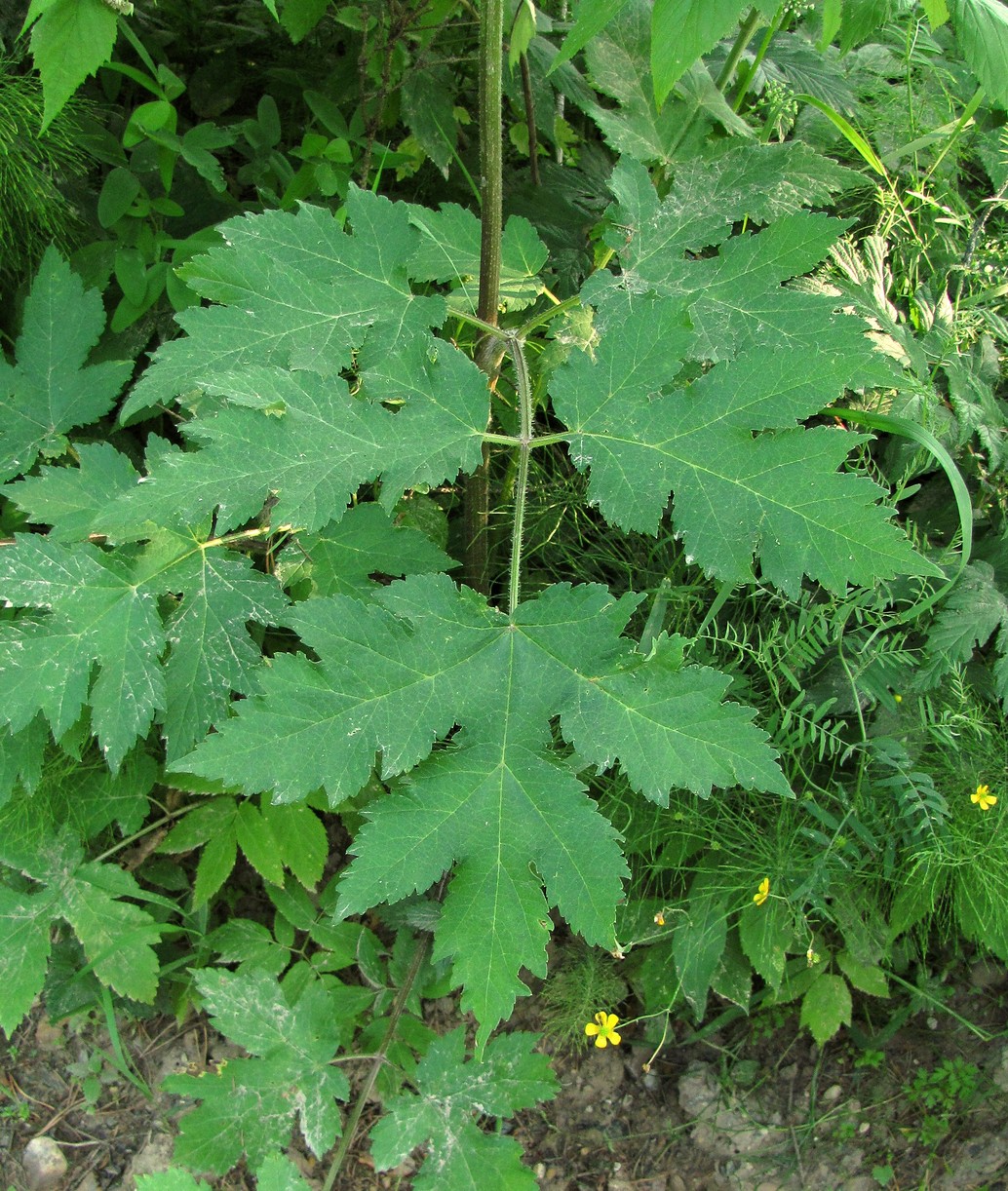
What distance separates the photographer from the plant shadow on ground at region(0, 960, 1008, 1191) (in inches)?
87.0

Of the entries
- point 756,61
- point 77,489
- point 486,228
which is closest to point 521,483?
point 486,228

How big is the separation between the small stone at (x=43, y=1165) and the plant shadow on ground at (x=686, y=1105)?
0.02 m

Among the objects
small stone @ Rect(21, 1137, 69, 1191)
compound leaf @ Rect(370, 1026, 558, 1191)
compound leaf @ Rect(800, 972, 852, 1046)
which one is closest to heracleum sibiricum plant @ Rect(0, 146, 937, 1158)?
compound leaf @ Rect(370, 1026, 558, 1191)

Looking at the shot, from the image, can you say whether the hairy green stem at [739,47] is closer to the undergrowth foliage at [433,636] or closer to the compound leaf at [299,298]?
the undergrowth foliage at [433,636]

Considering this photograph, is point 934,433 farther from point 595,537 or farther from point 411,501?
point 411,501

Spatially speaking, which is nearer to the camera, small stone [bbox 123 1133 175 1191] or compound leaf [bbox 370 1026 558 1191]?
compound leaf [bbox 370 1026 558 1191]

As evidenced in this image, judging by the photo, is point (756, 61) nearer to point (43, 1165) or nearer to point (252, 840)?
point (252, 840)

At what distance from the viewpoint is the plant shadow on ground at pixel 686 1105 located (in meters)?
2.21

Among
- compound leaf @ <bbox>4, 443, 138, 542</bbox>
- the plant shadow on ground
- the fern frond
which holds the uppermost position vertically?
compound leaf @ <bbox>4, 443, 138, 542</bbox>

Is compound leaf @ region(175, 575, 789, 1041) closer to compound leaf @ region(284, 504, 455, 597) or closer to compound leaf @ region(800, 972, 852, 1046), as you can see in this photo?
compound leaf @ region(284, 504, 455, 597)

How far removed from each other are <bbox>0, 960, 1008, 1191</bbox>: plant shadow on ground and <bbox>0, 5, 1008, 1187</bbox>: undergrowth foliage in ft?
0.73

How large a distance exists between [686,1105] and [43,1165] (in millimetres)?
1507

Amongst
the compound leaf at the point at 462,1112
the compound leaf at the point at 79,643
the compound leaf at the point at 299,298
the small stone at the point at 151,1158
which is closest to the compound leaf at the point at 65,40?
the compound leaf at the point at 299,298

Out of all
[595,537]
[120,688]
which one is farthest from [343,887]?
[595,537]
